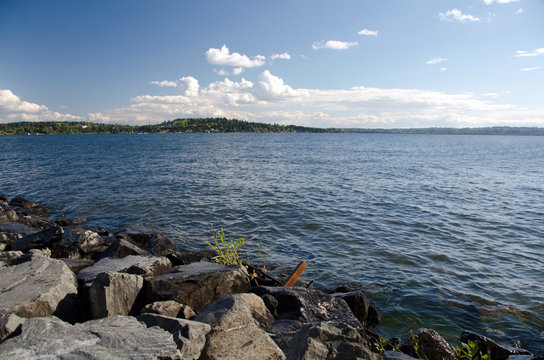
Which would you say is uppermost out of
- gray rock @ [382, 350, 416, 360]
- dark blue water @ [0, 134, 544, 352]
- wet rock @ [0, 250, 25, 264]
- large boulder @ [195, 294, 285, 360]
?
large boulder @ [195, 294, 285, 360]

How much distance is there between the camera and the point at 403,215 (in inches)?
746

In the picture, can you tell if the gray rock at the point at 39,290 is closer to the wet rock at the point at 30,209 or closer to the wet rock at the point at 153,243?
the wet rock at the point at 153,243

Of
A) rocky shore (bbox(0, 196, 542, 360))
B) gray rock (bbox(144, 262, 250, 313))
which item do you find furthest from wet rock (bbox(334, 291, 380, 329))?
gray rock (bbox(144, 262, 250, 313))

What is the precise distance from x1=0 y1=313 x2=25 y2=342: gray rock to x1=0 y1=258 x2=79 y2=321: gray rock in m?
0.74

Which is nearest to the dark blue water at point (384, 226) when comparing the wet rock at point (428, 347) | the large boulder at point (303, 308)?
the wet rock at point (428, 347)

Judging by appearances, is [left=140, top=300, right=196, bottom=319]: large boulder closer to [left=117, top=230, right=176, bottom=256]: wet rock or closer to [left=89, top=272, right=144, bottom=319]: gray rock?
[left=89, top=272, right=144, bottom=319]: gray rock

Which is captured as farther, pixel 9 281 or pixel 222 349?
pixel 9 281

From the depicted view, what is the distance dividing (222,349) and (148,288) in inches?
106

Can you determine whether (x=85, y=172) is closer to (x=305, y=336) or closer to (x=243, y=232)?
(x=243, y=232)

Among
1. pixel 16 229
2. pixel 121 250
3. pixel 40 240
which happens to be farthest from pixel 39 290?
pixel 16 229

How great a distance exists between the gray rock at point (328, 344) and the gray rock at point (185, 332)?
1309 millimetres

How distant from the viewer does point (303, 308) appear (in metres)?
6.68

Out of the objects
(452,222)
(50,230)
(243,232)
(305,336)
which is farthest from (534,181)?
(50,230)

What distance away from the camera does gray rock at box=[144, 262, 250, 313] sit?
6559mm
